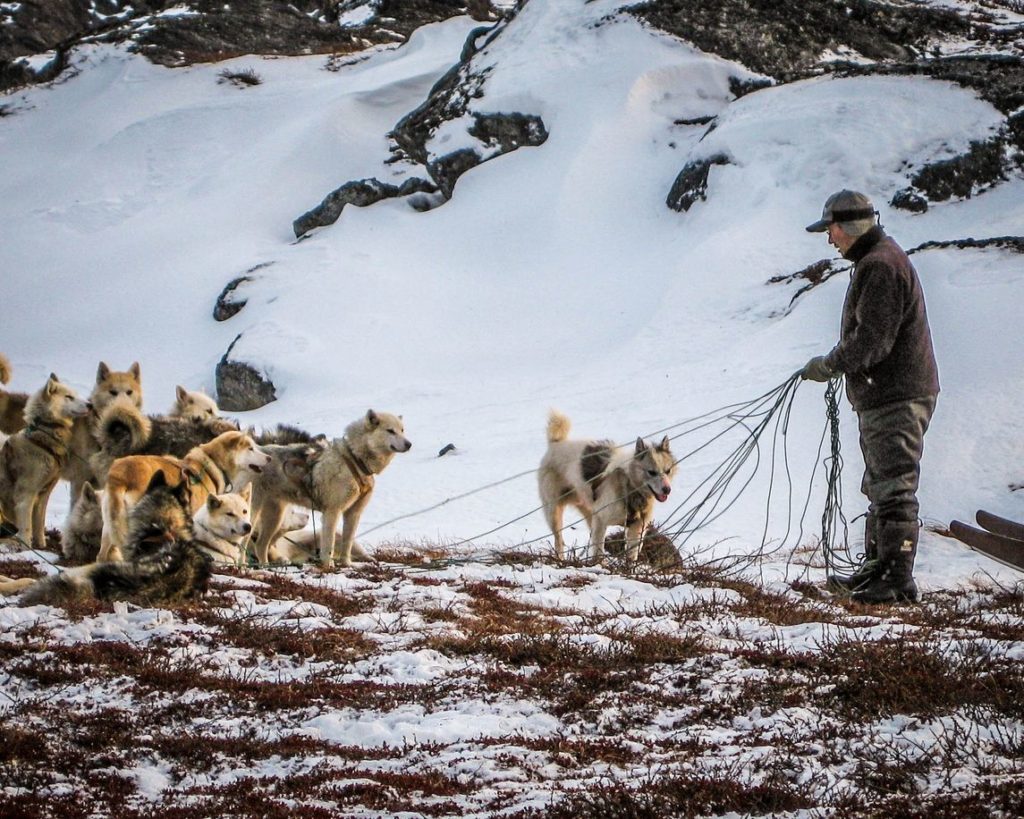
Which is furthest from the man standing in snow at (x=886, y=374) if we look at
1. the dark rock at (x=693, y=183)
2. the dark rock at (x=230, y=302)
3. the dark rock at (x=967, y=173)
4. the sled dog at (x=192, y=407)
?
the dark rock at (x=230, y=302)

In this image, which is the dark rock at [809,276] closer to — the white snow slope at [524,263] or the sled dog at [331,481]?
the white snow slope at [524,263]

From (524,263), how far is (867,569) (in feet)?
74.6

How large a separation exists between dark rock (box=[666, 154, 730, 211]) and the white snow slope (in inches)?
11.9

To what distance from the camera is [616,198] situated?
30.9m

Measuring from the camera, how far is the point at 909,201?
26.4 meters

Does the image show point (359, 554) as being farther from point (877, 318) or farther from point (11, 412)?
point (877, 318)

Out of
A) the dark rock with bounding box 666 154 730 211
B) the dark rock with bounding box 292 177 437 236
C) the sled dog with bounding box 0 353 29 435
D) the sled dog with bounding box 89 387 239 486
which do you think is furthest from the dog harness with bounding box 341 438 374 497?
the dark rock with bounding box 292 177 437 236

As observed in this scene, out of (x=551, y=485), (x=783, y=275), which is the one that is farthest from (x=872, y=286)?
(x=783, y=275)

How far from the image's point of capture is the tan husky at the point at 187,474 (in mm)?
8438

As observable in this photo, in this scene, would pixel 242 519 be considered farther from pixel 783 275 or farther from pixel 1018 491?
pixel 783 275

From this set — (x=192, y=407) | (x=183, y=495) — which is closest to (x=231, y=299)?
(x=192, y=407)

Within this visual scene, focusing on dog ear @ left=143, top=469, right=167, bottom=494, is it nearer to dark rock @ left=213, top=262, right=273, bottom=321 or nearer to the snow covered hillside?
the snow covered hillside

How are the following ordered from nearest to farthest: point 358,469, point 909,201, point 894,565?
point 894,565 → point 358,469 → point 909,201

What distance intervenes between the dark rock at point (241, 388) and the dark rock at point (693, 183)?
39.6 feet
